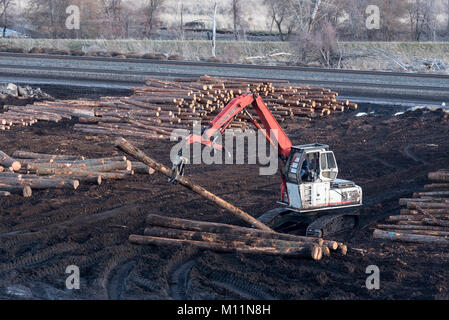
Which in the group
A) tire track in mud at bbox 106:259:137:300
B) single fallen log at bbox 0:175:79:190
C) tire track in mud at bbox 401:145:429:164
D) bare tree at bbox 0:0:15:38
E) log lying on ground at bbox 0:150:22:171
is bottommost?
tire track in mud at bbox 106:259:137:300

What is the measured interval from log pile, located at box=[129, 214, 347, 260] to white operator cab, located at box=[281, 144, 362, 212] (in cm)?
195

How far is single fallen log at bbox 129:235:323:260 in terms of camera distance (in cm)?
1153

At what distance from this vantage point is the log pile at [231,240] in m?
11.7

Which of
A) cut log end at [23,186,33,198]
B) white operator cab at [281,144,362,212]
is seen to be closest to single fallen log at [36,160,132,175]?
cut log end at [23,186,33,198]

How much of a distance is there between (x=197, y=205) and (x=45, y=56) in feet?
101

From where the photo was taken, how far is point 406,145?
75.8 feet

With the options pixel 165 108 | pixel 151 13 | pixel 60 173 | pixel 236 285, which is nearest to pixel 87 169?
pixel 60 173

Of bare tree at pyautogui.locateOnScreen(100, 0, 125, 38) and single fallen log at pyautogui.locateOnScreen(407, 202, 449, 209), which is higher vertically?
bare tree at pyautogui.locateOnScreen(100, 0, 125, 38)

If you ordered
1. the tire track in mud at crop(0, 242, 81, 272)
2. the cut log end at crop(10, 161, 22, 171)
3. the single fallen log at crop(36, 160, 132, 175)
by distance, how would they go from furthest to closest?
the cut log end at crop(10, 161, 22, 171), the single fallen log at crop(36, 160, 132, 175), the tire track in mud at crop(0, 242, 81, 272)

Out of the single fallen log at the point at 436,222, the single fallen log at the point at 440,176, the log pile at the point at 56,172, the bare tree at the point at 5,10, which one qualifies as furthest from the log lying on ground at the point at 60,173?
the bare tree at the point at 5,10

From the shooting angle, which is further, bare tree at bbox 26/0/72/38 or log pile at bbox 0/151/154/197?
bare tree at bbox 26/0/72/38

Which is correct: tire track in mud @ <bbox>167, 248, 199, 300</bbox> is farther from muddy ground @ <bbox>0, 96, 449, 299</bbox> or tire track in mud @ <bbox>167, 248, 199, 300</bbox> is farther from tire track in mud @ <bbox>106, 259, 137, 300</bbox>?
tire track in mud @ <bbox>106, 259, 137, 300</bbox>

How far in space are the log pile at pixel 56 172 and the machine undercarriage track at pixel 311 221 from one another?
5.66 m

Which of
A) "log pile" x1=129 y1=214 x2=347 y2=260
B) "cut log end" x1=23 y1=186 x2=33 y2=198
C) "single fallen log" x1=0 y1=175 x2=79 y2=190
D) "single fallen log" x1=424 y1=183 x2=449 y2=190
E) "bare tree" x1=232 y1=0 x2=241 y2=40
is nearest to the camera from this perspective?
"log pile" x1=129 y1=214 x2=347 y2=260
